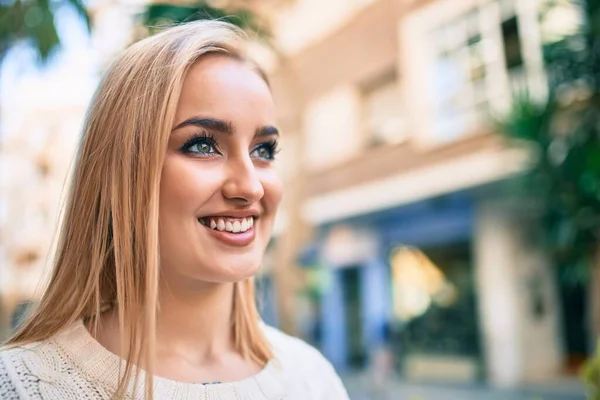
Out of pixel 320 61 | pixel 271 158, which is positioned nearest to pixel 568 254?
pixel 271 158

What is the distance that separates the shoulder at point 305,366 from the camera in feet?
4.15

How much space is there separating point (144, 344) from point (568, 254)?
5.53m

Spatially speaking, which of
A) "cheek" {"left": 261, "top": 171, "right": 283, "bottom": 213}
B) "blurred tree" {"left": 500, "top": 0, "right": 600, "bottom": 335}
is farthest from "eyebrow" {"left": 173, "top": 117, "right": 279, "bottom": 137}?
"blurred tree" {"left": 500, "top": 0, "right": 600, "bottom": 335}

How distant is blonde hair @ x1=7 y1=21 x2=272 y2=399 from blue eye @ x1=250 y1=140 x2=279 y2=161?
188mm

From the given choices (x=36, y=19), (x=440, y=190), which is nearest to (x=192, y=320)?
(x=36, y=19)

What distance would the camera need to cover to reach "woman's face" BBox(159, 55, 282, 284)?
3.43 ft

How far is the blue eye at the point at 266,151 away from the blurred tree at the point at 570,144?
4179mm

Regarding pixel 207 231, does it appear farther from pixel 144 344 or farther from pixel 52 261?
pixel 52 261

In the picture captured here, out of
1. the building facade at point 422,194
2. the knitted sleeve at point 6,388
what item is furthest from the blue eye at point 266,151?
the building facade at point 422,194

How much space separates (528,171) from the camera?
6.02 m

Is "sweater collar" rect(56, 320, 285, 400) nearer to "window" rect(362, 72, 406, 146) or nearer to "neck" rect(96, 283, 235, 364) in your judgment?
"neck" rect(96, 283, 235, 364)

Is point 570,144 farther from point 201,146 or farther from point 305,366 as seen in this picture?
point 201,146

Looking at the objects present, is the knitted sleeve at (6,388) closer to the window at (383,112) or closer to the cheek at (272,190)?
the cheek at (272,190)

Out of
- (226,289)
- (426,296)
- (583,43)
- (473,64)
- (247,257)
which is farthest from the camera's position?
(426,296)
